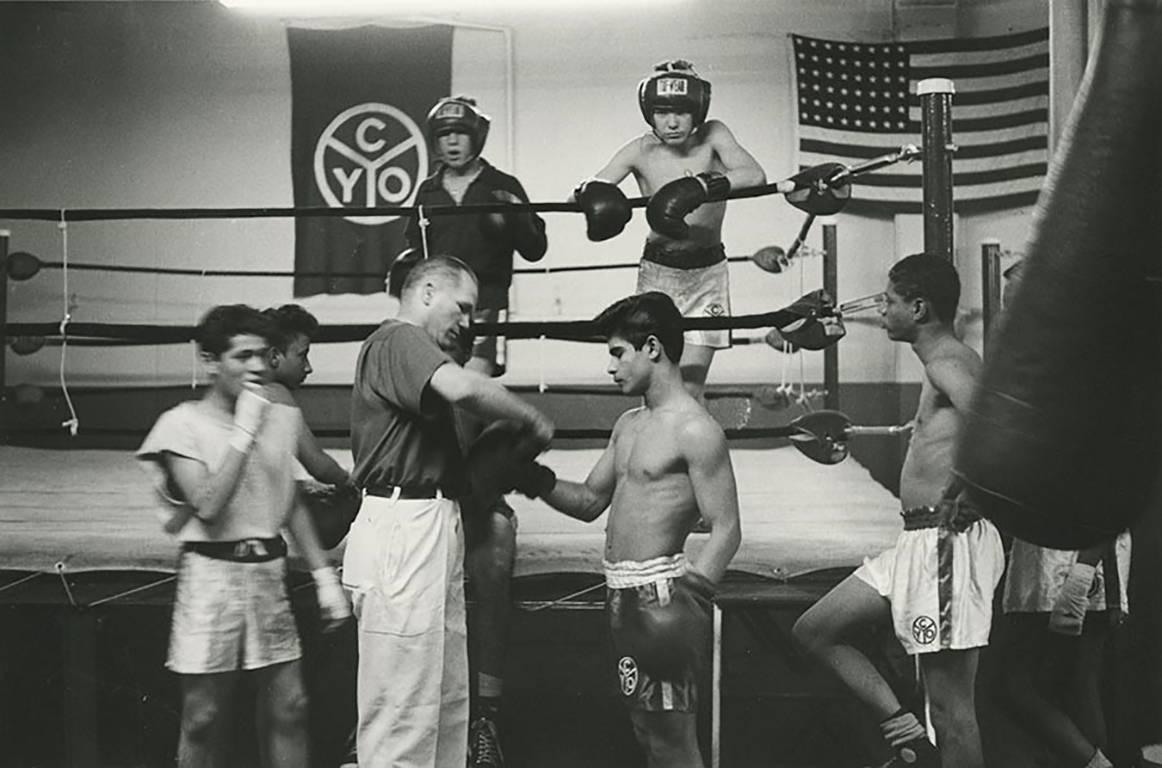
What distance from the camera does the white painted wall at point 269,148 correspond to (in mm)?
5734

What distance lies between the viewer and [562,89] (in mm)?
5805

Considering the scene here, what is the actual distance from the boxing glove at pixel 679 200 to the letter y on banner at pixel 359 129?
265 cm

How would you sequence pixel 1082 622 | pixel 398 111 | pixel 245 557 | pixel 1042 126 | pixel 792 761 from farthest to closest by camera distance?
1. pixel 398 111
2. pixel 1042 126
3. pixel 792 761
4. pixel 1082 622
5. pixel 245 557

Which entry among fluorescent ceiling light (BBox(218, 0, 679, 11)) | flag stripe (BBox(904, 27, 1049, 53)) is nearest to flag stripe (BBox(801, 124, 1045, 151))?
flag stripe (BBox(904, 27, 1049, 53))

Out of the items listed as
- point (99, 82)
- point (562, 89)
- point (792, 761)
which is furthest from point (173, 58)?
point (792, 761)

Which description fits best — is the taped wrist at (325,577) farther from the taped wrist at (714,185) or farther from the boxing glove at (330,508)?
the taped wrist at (714,185)

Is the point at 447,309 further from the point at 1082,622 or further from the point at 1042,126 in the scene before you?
the point at 1042,126

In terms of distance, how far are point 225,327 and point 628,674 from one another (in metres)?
1.11

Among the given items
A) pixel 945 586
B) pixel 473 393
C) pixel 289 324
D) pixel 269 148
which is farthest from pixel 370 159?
pixel 945 586

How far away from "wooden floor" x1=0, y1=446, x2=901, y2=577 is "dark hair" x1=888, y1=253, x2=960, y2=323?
0.74 m

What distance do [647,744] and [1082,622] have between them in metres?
1.14

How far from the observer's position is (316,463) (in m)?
Result: 3.15

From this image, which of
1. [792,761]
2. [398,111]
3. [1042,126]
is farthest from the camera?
[398,111]

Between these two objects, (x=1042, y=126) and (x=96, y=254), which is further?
(x=96, y=254)
